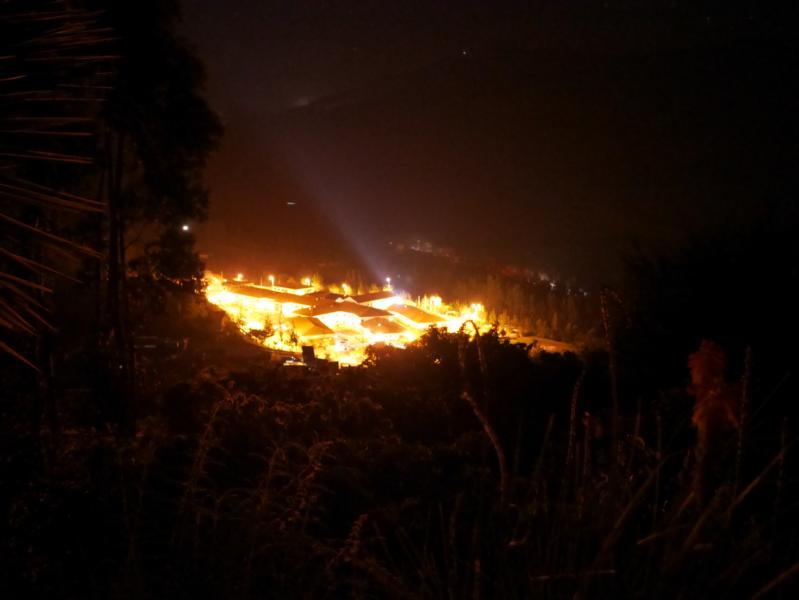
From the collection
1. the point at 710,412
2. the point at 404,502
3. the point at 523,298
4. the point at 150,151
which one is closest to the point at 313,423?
the point at 404,502

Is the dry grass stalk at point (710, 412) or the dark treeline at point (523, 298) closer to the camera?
the dry grass stalk at point (710, 412)

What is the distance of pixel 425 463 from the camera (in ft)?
10.8

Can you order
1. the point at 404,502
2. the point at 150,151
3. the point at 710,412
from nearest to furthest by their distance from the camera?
the point at 710,412 < the point at 404,502 < the point at 150,151

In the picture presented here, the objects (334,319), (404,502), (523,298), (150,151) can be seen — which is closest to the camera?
(404,502)

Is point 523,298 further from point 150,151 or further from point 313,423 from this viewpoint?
point 313,423

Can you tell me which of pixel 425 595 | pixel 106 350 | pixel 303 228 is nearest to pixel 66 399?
pixel 106 350

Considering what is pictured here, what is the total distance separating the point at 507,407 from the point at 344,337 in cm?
768

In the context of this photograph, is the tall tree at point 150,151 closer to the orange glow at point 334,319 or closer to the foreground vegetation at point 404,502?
the foreground vegetation at point 404,502

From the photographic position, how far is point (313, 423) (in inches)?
174

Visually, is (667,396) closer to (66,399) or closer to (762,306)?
(762,306)

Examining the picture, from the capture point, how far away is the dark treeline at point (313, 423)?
1363 millimetres

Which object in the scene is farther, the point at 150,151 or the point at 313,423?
the point at 150,151

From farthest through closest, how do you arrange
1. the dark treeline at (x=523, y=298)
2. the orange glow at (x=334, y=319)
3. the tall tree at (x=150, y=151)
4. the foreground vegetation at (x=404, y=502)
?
the dark treeline at (x=523, y=298)
the orange glow at (x=334, y=319)
the tall tree at (x=150, y=151)
the foreground vegetation at (x=404, y=502)

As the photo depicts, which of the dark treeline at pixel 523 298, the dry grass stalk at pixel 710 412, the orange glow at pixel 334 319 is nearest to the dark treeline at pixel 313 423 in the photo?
the dry grass stalk at pixel 710 412
